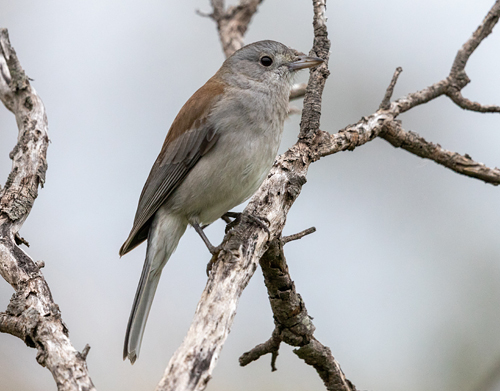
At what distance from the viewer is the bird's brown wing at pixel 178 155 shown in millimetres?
3541

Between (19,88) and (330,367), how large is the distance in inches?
116

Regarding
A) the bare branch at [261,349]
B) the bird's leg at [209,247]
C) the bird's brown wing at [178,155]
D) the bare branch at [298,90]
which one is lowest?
the bare branch at [261,349]

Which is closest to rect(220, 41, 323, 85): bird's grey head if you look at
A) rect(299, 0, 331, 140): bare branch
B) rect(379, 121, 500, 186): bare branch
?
rect(299, 0, 331, 140): bare branch

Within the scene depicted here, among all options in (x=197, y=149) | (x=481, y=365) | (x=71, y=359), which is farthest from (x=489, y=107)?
(x=71, y=359)

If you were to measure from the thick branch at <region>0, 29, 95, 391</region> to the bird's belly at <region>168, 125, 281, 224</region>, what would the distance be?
0.98m

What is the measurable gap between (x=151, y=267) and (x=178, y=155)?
0.82 metres

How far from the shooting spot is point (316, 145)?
138 inches

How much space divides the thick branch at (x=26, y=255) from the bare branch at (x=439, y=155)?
2.57 metres

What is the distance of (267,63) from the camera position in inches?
156

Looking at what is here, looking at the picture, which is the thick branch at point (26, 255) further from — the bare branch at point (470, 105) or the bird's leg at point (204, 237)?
the bare branch at point (470, 105)

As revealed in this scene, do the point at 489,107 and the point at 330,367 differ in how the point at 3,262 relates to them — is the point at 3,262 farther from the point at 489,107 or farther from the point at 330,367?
the point at 489,107

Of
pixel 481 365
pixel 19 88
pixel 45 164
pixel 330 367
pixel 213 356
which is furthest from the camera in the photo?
pixel 481 365

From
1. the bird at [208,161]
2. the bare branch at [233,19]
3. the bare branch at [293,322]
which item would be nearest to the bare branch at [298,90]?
the bare branch at [233,19]

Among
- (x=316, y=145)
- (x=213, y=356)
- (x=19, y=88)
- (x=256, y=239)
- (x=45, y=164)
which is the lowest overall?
(x=213, y=356)
